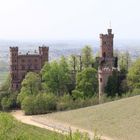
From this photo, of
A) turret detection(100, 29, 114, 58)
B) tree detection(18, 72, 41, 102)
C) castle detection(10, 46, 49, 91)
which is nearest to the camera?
tree detection(18, 72, 41, 102)

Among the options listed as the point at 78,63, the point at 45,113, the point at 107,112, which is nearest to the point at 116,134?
the point at 107,112

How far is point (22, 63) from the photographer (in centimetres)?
8231

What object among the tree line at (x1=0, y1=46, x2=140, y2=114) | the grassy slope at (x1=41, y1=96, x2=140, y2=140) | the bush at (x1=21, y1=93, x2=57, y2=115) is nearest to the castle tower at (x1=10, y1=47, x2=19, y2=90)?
the tree line at (x1=0, y1=46, x2=140, y2=114)

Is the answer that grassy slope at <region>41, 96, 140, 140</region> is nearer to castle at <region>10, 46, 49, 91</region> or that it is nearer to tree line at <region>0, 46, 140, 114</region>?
tree line at <region>0, 46, 140, 114</region>

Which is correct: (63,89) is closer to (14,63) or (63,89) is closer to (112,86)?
(112,86)

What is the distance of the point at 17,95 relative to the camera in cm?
7494

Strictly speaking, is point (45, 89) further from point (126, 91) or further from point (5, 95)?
point (126, 91)

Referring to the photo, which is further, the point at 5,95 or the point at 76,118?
the point at 5,95

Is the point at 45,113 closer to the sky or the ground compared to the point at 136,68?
closer to the ground

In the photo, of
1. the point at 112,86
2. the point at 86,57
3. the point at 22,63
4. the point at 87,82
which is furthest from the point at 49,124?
the point at 86,57

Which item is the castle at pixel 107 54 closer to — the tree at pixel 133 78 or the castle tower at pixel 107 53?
the castle tower at pixel 107 53

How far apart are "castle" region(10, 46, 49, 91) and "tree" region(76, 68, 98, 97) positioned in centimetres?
1047

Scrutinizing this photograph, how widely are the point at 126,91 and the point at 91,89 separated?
15.0ft

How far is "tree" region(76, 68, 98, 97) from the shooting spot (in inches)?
2852
